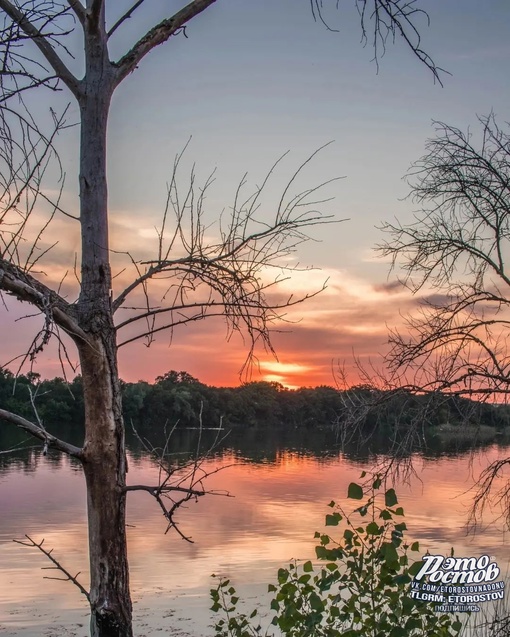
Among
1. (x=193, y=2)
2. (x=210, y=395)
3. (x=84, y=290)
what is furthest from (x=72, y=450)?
(x=210, y=395)

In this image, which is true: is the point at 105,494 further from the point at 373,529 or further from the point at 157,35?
the point at 157,35

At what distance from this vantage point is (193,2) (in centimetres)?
352

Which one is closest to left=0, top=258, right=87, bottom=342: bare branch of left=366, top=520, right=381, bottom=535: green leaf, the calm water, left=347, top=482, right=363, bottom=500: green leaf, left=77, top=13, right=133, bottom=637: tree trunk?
left=77, top=13, right=133, bottom=637: tree trunk

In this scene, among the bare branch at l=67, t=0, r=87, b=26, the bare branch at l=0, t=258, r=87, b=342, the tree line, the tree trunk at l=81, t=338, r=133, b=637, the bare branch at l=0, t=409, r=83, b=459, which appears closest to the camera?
the bare branch at l=0, t=258, r=87, b=342

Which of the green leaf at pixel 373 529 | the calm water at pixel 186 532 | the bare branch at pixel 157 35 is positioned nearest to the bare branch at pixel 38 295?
the bare branch at pixel 157 35

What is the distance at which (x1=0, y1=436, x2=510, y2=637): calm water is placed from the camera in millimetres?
13312

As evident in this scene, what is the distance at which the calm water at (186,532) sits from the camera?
Answer: 1331 centimetres

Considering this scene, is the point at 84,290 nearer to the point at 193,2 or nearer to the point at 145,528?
the point at 193,2

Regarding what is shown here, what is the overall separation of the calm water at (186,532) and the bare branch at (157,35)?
4627mm

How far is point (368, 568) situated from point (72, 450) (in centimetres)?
148

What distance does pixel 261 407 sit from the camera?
8156 cm

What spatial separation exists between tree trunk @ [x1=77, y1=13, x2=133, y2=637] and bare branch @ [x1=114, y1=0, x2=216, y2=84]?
74mm

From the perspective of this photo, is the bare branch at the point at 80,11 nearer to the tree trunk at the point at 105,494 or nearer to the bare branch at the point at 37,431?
the tree trunk at the point at 105,494

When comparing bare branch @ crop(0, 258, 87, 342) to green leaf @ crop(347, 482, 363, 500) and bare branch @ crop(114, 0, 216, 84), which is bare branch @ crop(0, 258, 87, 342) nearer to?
bare branch @ crop(114, 0, 216, 84)
